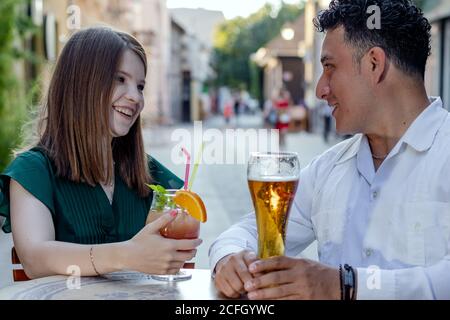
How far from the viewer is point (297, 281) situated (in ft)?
4.97

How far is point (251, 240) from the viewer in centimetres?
202

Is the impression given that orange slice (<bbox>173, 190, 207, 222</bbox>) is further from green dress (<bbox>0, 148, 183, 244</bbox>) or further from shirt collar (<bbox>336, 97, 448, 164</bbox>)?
shirt collar (<bbox>336, 97, 448, 164</bbox>)

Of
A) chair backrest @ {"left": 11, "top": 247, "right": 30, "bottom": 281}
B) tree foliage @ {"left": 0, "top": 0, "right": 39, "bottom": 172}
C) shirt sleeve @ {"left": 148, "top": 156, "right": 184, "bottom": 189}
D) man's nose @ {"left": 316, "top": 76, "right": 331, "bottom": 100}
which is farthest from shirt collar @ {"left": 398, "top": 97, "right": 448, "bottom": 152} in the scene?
tree foliage @ {"left": 0, "top": 0, "right": 39, "bottom": 172}

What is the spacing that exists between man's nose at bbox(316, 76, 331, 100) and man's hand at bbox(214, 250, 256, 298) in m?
0.59

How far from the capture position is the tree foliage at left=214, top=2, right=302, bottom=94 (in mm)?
60719

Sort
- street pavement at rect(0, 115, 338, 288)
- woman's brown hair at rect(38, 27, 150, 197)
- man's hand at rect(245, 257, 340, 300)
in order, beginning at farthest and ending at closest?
street pavement at rect(0, 115, 338, 288), woman's brown hair at rect(38, 27, 150, 197), man's hand at rect(245, 257, 340, 300)

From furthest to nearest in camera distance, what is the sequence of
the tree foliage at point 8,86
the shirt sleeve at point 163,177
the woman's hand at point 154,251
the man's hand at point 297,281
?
1. the tree foliage at point 8,86
2. the shirt sleeve at point 163,177
3. the woman's hand at point 154,251
4. the man's hand at point 297,281

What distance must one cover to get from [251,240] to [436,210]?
1.84 ft

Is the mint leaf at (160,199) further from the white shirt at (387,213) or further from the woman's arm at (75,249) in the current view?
the white shirt at (387,213)

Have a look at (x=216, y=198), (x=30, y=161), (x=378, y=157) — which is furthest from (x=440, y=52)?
(x=30, y=161)

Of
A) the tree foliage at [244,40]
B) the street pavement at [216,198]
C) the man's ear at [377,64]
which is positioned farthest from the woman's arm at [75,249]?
the tree foliage at [244,40]

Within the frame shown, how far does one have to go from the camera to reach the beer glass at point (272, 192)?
156cm

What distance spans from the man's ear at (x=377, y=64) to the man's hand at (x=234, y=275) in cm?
68

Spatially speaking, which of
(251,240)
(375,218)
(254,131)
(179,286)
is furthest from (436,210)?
(254,131)
